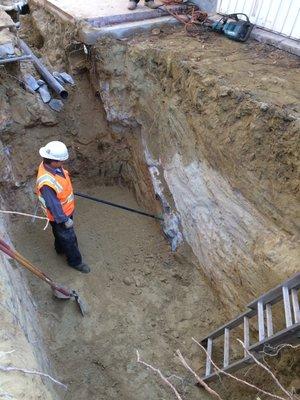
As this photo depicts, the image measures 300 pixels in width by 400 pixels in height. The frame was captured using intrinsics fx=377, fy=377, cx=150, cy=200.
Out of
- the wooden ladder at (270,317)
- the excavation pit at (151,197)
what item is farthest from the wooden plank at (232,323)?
the excavation pit at (151,197)

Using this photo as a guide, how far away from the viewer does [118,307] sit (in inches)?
194

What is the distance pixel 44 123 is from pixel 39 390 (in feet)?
13.9

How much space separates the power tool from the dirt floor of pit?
3.09 m

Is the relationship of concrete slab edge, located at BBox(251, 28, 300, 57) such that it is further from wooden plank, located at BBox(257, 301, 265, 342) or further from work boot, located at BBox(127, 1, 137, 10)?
wooden plank, located at BBox(257, 301, 265, 342)

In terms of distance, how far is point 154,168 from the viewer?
5.70 meters

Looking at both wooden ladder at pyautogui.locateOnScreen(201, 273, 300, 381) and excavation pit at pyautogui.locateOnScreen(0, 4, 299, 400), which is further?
excavation pit at pyautogui.locateOnScreen(0, 4, 299, 400)

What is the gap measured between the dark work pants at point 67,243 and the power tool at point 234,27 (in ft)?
12.1

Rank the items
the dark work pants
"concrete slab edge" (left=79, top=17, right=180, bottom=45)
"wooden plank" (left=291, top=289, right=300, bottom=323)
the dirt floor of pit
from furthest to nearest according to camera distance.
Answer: "concrete slab edge" (left=79, top=17, right=180, bottom=45)
the dark work pants
the dirt floor of pit
"wooden plank" (left=291, top=289, right=300, bottom=323)

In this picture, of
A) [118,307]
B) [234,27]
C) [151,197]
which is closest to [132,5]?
[234,27]

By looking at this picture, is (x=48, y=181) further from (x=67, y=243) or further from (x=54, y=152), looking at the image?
(x=67, y=243)

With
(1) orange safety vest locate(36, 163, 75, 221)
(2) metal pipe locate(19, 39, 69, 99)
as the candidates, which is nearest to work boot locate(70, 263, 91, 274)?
(1) orange safety vest locate(36, 163, 75, 221)

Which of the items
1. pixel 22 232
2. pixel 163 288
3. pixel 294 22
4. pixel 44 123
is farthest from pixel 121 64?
pixel 163 288

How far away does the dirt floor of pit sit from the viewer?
426cm

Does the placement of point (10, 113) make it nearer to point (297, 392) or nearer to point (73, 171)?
point (73, 171)
